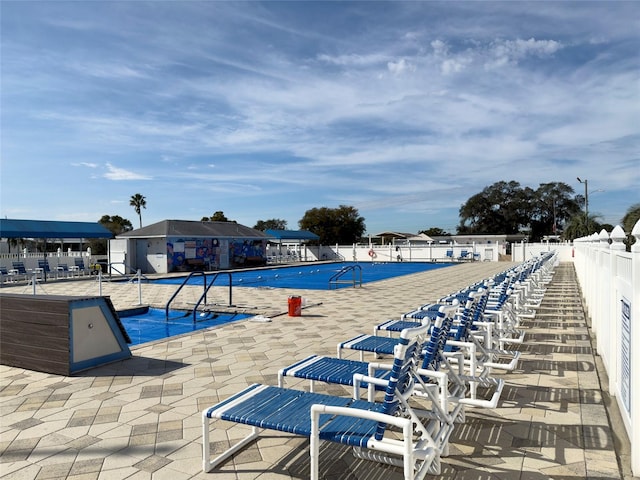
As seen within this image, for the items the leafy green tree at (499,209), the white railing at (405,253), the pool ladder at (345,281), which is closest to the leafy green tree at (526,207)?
the leafy green tree at (499,209)

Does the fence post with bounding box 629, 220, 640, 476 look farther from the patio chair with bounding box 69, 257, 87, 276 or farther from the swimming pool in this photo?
the patio chair with bounding box 69, 257, 87, 276

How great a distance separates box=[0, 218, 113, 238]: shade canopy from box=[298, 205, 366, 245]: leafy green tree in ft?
108

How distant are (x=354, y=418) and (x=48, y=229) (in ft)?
76.1

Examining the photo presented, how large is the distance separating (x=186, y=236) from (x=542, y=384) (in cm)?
2236

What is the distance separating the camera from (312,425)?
2.34m

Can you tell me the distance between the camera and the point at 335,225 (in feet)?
178

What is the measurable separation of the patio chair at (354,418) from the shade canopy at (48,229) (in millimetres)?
21232

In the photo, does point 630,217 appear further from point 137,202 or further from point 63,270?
point 137,202

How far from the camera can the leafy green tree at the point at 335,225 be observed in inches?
2138

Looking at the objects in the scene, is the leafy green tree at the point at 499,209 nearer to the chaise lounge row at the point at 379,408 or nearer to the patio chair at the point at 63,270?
the patio chair at the point at 63,270

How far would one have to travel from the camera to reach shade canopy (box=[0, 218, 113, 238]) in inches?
776

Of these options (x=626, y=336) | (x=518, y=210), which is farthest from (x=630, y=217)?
(x=518, y=210)

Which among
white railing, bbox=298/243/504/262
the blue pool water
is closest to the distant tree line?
white railing, bbox=298/243/504/262

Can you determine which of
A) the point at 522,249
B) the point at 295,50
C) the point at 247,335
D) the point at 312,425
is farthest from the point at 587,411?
the point at 522,249
